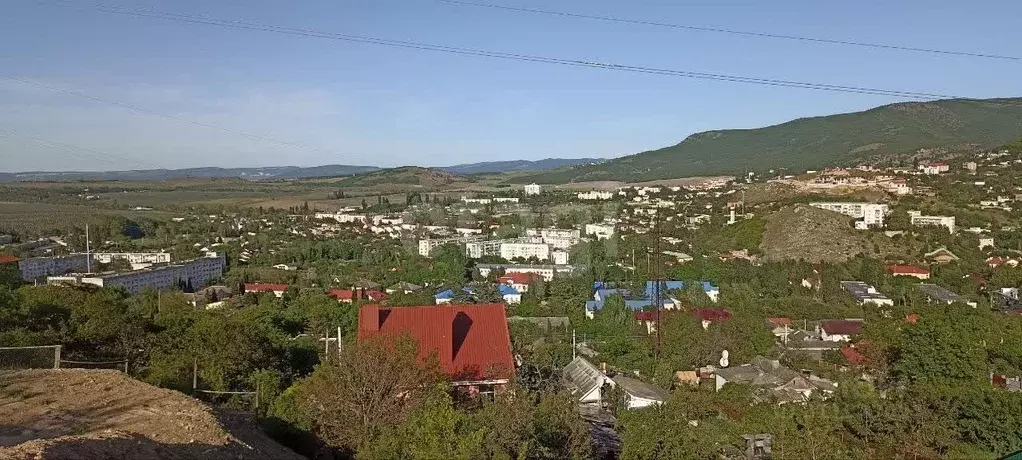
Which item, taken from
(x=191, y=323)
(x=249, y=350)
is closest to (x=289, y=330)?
(x=191, y=323)

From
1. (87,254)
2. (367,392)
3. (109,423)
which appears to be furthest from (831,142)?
(109,423)

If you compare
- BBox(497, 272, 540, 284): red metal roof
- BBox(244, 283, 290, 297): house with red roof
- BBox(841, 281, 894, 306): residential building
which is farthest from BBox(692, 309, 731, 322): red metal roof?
BBox(244, 283, 290, 297): house with red roof

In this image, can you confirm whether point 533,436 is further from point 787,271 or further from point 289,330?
point 787,271

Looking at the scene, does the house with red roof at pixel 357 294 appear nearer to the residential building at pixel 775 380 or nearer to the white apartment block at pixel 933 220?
the residential building at pixel 775 380

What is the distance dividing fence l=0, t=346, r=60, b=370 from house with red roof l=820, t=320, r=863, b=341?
2107cm

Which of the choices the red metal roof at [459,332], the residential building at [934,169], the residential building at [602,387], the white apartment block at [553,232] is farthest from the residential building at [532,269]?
the residential building at [934,169]

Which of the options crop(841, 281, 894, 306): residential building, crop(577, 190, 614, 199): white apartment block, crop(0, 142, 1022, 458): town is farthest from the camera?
crop(577, 190, 614, 199): white apartment block

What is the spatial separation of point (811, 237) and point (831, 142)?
7175 cm

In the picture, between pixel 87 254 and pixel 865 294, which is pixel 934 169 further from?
pixel 87 254

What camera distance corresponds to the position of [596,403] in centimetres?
1538

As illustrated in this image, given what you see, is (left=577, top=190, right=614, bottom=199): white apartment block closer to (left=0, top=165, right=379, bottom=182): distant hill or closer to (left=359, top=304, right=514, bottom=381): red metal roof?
(left=0, top=165, right=379, bottom=182): distant hill

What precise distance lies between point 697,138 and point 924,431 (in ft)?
408

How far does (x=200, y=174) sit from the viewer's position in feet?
305

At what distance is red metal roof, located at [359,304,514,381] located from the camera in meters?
12.5
